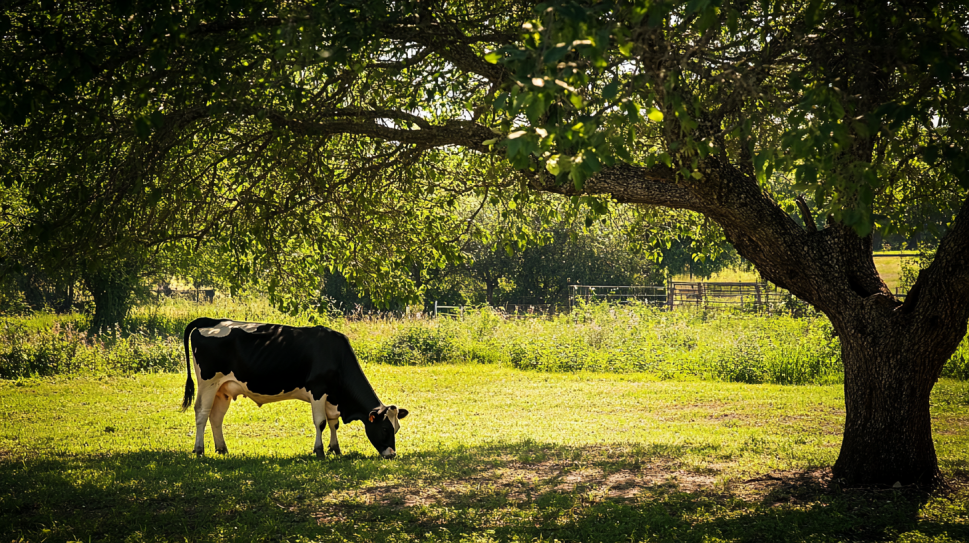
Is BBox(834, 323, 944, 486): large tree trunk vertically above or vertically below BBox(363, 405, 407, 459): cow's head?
above

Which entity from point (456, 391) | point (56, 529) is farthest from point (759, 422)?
point (56, 529)

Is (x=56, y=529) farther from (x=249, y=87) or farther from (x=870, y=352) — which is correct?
(x=870, y=352)

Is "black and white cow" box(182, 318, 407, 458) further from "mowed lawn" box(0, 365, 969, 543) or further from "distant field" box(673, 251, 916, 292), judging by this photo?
"distant field" box(673, 251, 916, 292)

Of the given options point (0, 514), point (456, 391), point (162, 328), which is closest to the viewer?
point (0, 514)

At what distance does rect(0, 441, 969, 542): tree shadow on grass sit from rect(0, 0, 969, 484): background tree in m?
1.07

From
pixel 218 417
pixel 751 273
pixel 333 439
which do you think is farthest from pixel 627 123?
pixel 751 273

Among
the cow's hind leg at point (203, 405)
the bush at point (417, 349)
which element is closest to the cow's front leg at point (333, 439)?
the cow's hind leg at point (203, 405)

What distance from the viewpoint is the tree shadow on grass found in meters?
5.68

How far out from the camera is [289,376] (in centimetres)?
877

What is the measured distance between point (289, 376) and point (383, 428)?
135cm

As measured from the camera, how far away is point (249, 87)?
5977mm

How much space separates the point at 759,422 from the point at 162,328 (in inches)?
841

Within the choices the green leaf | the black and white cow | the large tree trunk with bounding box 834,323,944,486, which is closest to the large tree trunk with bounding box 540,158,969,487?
the large tree trunk with bounding box 834,323,944,486

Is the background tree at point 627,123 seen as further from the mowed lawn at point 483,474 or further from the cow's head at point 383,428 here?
the cow's head at point 383,428
